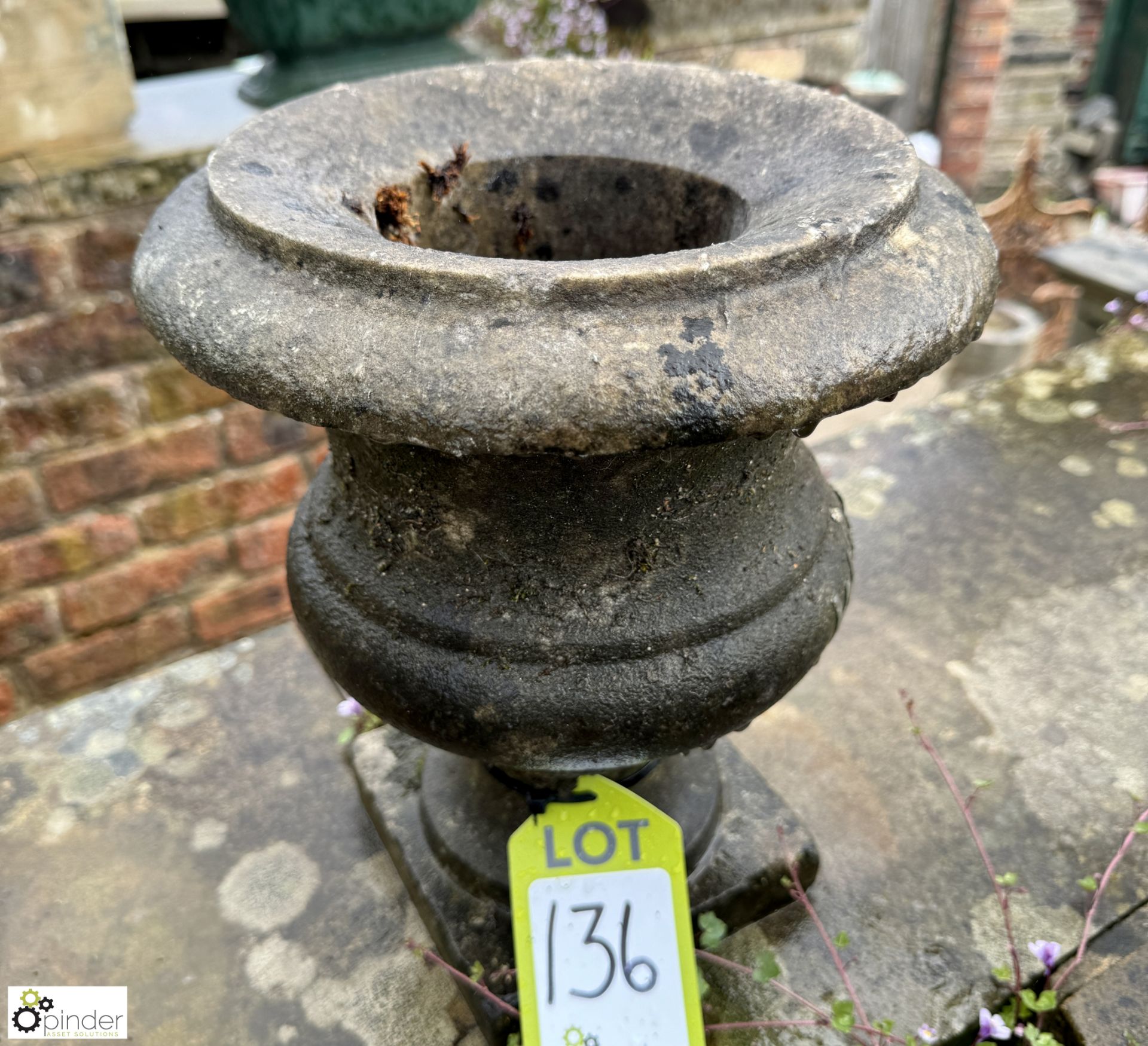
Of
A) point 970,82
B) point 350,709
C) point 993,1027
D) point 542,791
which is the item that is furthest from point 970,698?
point 970,82

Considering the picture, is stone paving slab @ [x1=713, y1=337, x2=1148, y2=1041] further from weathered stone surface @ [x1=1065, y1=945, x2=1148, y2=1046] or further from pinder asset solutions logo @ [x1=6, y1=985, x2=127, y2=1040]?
pinder asset solutions logo @ [x1=6, y1=985, x2=127, y2=1040]

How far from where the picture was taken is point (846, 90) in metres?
3.47

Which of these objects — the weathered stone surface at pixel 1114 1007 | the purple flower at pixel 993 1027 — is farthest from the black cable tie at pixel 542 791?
the weathered stone surface at pixel 1114 1007

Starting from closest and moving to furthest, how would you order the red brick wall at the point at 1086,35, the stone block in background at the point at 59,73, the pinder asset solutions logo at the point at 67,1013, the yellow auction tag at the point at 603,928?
the yellow auction tag at the point at 603,928
the pinder asset solutions logo at the point at 67,1013
the stone block in background at the point at 59,73
the red brick wall at the point at 1086,35

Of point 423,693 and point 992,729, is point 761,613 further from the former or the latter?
point 992,729

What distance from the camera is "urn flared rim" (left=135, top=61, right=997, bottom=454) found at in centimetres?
73

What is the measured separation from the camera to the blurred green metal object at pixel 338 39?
2062 mm

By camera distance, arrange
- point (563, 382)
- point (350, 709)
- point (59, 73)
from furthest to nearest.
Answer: point (59, 73) < point (350, 709) < point (563, 382)

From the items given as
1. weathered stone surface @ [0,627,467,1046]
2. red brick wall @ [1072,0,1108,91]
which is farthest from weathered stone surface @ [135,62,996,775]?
red brick wall @ [1072,0,1108,91]

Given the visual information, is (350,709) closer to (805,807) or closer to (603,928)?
(603,928)

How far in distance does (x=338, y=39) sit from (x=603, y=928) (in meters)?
1.94

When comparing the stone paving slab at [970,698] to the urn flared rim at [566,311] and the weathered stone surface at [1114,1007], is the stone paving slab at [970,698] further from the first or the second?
the urn flared rim at [566,311]

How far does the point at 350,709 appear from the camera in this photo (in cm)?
151

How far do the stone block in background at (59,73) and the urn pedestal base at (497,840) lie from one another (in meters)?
1.43
